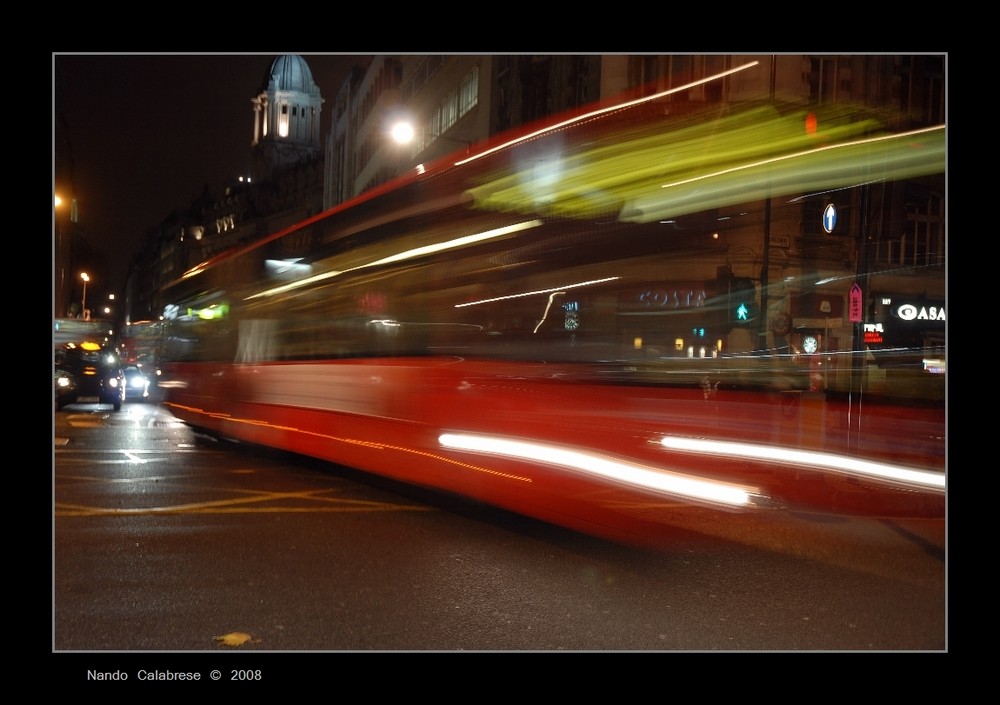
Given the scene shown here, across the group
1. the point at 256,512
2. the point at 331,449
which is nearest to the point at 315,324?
the point at 331,449

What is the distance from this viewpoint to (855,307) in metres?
8.89

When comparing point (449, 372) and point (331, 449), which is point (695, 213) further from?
→ point (331, 449)

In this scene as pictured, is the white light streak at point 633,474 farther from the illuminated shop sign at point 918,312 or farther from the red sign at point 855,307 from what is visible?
the illuminated shop sign at point 918,312

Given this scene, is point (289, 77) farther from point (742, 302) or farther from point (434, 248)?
point (742, 302)

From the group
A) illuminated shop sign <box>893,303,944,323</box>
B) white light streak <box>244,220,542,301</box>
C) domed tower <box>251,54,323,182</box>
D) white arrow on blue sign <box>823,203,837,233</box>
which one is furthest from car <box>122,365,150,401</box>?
domed tower <box>251,54,323,182</box>

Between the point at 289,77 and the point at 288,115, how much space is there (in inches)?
206

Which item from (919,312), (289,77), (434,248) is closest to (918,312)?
(919,312)

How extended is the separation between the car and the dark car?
6829 millimetres

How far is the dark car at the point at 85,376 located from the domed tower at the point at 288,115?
353 feet

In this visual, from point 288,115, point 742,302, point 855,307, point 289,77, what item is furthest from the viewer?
point 288,115

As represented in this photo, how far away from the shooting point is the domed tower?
131m

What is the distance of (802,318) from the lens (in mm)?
7641

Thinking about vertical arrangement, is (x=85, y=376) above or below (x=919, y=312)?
below

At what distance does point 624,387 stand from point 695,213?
1.25 metres
